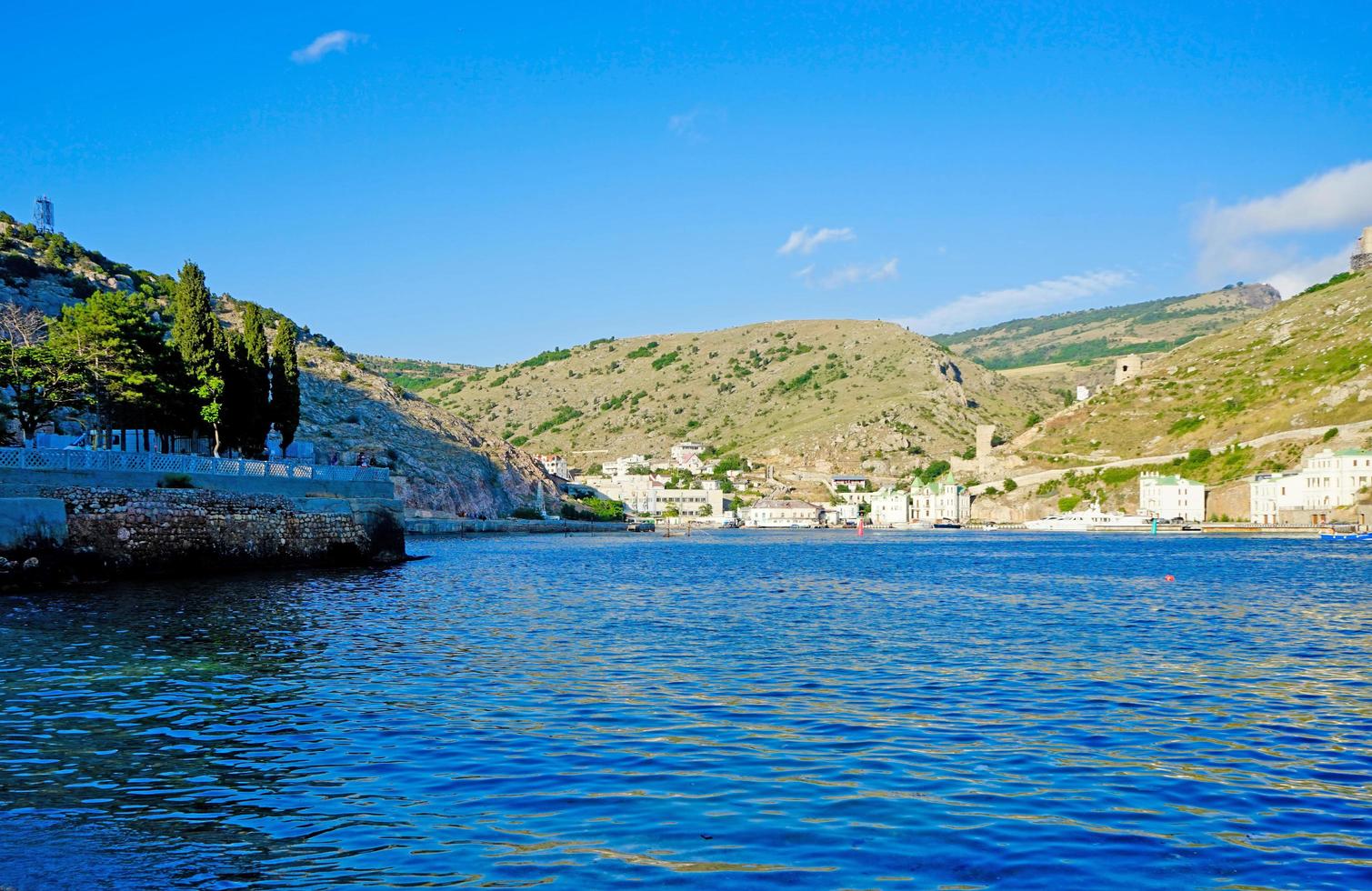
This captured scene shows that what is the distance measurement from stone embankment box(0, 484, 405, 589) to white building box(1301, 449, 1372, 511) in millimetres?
113555

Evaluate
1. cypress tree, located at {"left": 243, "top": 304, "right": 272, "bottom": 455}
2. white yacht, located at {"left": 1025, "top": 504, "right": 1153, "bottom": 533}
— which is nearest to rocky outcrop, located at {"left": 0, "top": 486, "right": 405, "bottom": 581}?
cypress tree, located at {"left": 243, "top": 304, "right": 272, "bottom": 455}

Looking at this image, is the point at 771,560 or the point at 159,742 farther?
the point at 771,560

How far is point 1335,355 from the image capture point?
155875mm

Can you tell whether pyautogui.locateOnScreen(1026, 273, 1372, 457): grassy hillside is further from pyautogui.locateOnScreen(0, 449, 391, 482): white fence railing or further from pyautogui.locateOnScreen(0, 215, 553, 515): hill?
pyautogui.locateOnScreen(0, 449, 391, 482): white fence railing

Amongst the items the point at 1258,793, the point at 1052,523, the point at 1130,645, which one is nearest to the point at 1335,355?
Answer: the point at 1052,523

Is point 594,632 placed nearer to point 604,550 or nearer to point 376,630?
point 376,630

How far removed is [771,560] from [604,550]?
20846 millimetres

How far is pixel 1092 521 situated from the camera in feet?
505

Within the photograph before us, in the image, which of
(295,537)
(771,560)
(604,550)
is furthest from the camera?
(604,550)

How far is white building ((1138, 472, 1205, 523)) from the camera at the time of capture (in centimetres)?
14450

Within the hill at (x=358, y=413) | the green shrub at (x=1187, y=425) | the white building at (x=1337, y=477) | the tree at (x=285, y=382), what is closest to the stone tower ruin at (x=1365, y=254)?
the green shrub at (x=1187, y=425)

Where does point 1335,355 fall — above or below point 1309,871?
above

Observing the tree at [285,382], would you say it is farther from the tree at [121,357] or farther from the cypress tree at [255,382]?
the tree at [121,357]

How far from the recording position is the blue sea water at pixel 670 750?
955 cm
